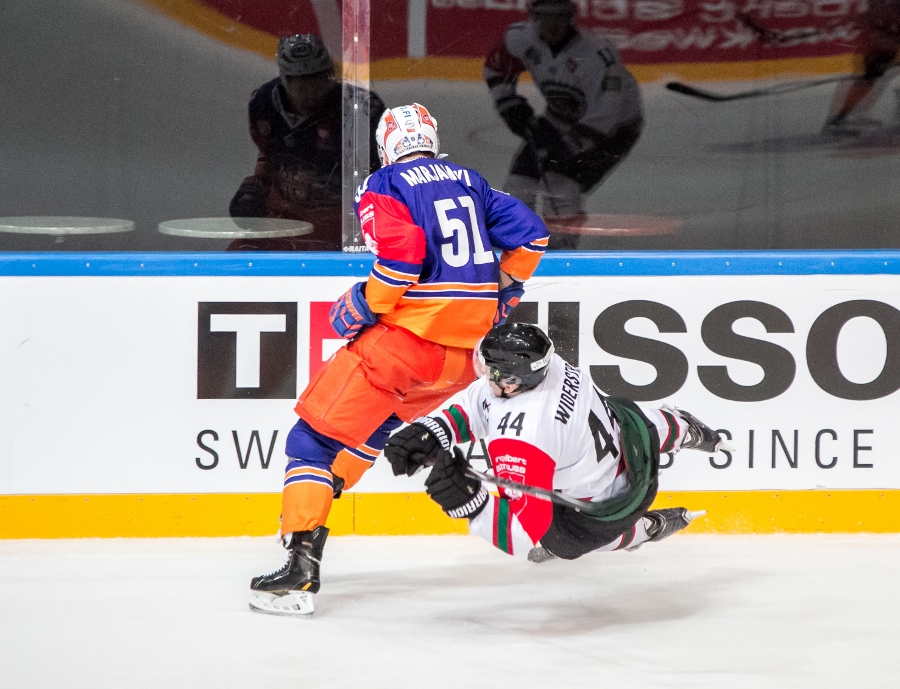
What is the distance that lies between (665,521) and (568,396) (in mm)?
630

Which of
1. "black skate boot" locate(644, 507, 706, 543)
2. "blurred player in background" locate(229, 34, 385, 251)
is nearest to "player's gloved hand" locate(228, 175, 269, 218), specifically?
"blurred player in background" locate(229, 34, 385, 251)

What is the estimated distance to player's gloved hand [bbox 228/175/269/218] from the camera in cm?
421

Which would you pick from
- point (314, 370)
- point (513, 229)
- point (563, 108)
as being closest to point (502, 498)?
point (513, 229)

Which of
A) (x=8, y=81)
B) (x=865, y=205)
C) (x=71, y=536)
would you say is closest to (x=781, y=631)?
(x=865, y=205)

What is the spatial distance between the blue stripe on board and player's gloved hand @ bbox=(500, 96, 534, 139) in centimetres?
53

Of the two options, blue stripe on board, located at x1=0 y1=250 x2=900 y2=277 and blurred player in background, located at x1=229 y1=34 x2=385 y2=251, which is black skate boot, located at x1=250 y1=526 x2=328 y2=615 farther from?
blurred player in background, located at x1=229 y1=34 x2=385 y2=251

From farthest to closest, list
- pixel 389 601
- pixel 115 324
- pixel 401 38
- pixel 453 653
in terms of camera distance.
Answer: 1. pixel 401 38
2. pixel 115 324
3. pixel 389 601
4. pixel 453 653

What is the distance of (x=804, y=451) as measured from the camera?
4.11 metres

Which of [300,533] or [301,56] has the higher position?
[301,56]

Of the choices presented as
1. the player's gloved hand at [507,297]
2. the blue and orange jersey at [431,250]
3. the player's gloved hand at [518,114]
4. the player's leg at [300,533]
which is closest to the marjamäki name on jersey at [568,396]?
the blue and orange jersey at [431,250]

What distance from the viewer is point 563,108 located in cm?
435

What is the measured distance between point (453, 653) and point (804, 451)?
65.9 inches

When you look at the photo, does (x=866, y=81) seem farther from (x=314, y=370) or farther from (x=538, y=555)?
(x=314, y=370)

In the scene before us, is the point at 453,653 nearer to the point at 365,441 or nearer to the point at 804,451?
the point at 365,441
